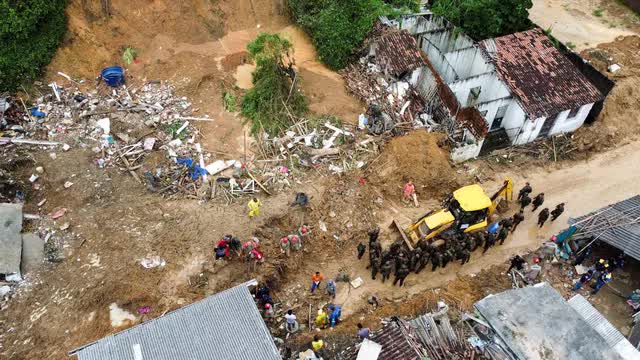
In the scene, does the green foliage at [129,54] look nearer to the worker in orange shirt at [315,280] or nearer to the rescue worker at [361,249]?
the worker in orange shirt at [315,280]

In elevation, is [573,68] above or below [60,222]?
above

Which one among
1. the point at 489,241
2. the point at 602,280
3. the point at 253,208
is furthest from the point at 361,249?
the point at 602,280

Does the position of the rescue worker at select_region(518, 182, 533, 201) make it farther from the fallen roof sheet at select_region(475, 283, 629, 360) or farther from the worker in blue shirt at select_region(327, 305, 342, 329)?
the worker in blue shirt at select_region(327, 305, 342, 329)

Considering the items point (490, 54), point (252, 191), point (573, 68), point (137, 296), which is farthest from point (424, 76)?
point (137, 296)

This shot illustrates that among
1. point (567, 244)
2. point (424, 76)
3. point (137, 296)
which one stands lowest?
point (137, 296)

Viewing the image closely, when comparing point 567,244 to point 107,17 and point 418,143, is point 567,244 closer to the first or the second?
point 418,143

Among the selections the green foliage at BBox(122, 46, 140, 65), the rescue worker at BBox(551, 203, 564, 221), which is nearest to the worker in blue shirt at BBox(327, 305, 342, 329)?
the rescue worker at BBox(551, 203, 564, 221)

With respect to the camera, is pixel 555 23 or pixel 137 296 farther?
pixel 555 23
